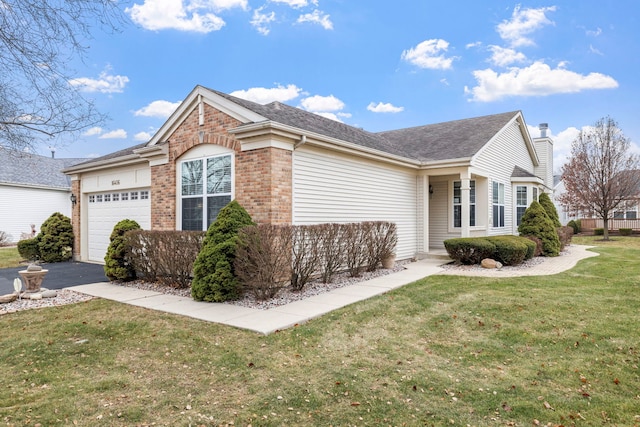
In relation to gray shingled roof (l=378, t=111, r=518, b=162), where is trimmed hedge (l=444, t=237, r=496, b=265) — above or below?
below

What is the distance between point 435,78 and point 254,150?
31.9ft

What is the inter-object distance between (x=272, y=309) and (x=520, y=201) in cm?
1462

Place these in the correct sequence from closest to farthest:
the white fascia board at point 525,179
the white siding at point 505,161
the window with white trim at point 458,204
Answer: the white siding at point 505,161 → the window with white trim at point 458,204 → the white fascia board at point 525,179

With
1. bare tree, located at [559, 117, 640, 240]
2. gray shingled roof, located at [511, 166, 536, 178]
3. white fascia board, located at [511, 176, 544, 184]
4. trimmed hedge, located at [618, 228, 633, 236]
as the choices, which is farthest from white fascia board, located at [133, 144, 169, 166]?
trimmed hedge, located at [618, 228, 633, 236]

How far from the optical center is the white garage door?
12.2 metres

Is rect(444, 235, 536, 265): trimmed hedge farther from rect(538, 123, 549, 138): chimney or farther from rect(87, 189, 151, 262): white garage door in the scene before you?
rect(538, 123, 549, 138): chimney

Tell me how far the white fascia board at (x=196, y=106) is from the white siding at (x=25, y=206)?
59.1 feet

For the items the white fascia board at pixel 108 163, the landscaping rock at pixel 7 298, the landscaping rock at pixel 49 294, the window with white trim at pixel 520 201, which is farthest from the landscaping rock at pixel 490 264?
the landscaping rock at pixel 7 298

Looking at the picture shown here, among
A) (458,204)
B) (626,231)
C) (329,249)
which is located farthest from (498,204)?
(626,231)

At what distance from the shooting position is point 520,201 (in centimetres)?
1728

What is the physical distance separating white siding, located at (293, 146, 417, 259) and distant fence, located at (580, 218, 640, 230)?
81.0 feet

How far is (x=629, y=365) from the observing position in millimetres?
4254

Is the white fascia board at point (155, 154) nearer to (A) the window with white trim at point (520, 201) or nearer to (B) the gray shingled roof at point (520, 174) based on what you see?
(B) the gray shingled roof at point (520, 174)

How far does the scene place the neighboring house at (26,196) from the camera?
22.6 metres
